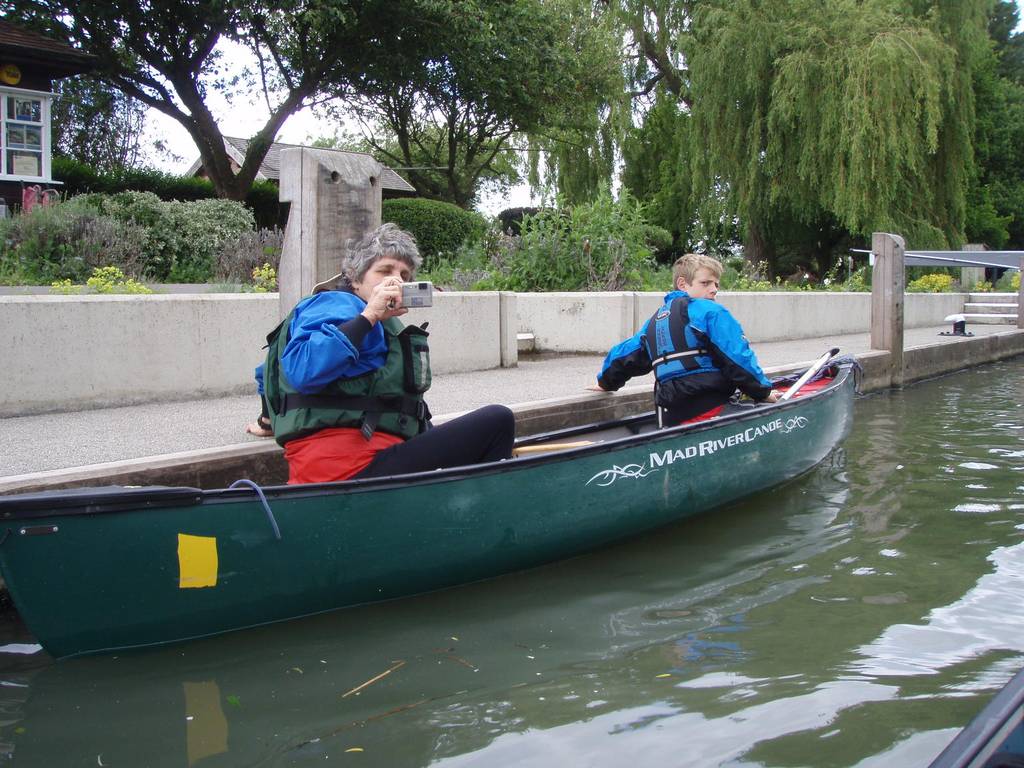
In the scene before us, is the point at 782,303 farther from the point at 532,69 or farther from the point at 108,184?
the point at 108,184

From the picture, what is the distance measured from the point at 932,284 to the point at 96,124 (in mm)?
23290

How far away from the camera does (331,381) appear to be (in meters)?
3.84

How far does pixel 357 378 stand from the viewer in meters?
3.99

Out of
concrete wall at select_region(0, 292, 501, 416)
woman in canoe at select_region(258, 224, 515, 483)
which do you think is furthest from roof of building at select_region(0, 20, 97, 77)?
woman in canoe at select_region(258, 224, 515, 483)

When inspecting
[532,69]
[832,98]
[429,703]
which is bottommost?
[429,703]

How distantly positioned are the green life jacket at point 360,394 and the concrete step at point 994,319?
17.1 m

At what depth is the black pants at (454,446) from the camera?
4188mm

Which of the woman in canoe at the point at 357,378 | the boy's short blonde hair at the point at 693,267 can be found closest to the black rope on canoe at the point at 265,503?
the woman in canoe at the point at 357,378

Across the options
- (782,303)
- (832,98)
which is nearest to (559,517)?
(782,303)

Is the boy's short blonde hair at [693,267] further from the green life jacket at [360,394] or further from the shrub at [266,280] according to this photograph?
the shrub at [266,280]

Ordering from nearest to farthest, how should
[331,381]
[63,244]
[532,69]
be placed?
[331,381]
[63,244]
[532,69]

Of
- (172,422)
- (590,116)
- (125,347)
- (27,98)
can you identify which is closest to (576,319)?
(125,347)

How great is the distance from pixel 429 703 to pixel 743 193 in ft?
58.9

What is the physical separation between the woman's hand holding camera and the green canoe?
2.23ft
